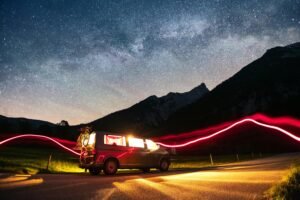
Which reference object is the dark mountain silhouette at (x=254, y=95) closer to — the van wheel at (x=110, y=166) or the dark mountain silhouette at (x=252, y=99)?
the dark mountain silhouette at (x=252, y=99)

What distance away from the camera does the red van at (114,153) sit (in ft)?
46.9

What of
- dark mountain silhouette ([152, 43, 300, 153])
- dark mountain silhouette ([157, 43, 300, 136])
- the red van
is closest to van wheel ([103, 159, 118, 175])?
the red van

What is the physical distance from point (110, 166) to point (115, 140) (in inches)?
52.4

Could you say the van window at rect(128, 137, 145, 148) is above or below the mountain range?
below

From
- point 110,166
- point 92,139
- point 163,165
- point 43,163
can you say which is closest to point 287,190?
Answer: point 110,166

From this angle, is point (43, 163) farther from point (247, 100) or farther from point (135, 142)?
point (247, 100)

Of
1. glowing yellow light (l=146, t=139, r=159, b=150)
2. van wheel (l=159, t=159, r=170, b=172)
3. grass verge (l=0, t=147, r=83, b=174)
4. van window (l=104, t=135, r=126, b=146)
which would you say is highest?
van window (l=104, t=135, r=126, b=146)

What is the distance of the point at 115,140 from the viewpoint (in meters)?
15.1

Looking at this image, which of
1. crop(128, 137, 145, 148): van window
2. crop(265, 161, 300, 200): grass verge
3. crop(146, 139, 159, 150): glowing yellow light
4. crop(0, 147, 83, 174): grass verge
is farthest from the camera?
crop(146, 139, 159, 150): glowing yellow light

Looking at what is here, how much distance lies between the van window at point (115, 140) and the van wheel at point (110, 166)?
0.88m

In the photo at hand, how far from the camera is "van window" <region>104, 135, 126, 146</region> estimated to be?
14739 mm

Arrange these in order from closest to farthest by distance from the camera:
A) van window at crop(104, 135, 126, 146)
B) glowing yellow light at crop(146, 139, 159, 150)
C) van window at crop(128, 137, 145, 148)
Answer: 1. van window at crop(104, 135, 126, 146)
2. van window at crop(128, 137, 145, 148)
3. glowing yellow light at crop(146, 139, 159, 150)

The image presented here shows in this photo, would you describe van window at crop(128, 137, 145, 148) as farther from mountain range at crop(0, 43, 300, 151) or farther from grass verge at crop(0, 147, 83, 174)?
mountain range at crop(0, 43, 300, 151)

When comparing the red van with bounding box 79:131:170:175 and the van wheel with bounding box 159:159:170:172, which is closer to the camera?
the red van with bounding box 79:131:170:175
